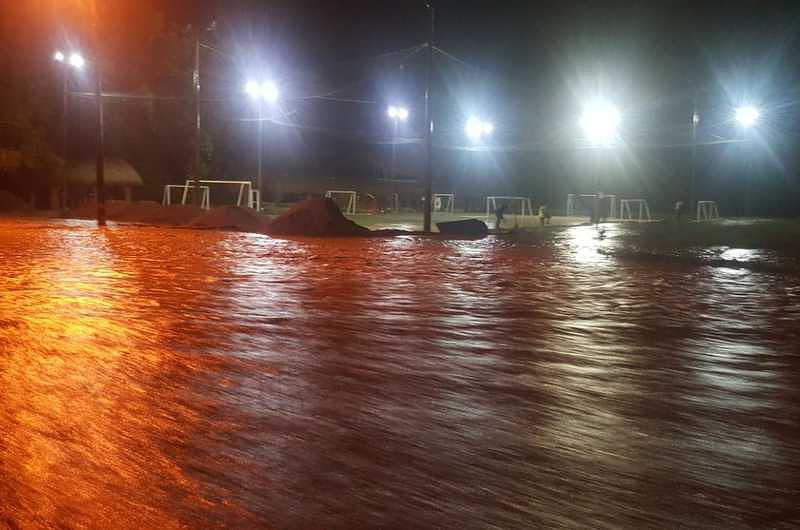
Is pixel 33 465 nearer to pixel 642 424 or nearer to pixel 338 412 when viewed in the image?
pixel 338 412

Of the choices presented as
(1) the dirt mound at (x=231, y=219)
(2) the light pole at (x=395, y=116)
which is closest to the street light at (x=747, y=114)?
→ (2) the light pole at (x=395, y=116)

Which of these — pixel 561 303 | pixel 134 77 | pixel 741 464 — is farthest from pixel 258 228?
pixel 741 464

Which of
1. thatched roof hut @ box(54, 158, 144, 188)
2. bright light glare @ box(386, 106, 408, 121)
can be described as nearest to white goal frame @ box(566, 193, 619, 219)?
bright light glare @ box(386, 106, 408, 121)

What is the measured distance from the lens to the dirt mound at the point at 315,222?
2877 cm

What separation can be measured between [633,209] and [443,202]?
15.8 m

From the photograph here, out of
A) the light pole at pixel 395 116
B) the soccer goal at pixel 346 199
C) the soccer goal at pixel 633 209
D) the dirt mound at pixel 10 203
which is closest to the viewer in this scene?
the soccer goal at pixel 633 209

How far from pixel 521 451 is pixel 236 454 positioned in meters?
1.72

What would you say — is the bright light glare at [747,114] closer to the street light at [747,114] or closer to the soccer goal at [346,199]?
the street light at [747,114]

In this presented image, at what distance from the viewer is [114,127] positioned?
55.5m

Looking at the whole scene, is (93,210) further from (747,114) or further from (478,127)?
(747,114)

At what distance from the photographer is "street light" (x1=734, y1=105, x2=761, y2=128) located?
46.6 m

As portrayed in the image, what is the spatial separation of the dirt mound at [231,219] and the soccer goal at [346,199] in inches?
858

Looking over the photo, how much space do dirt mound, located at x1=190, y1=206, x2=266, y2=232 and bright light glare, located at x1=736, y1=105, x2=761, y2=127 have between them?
95.5 ft

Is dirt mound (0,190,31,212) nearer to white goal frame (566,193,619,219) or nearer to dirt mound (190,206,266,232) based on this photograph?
dirt mound (190,206,266,232)
